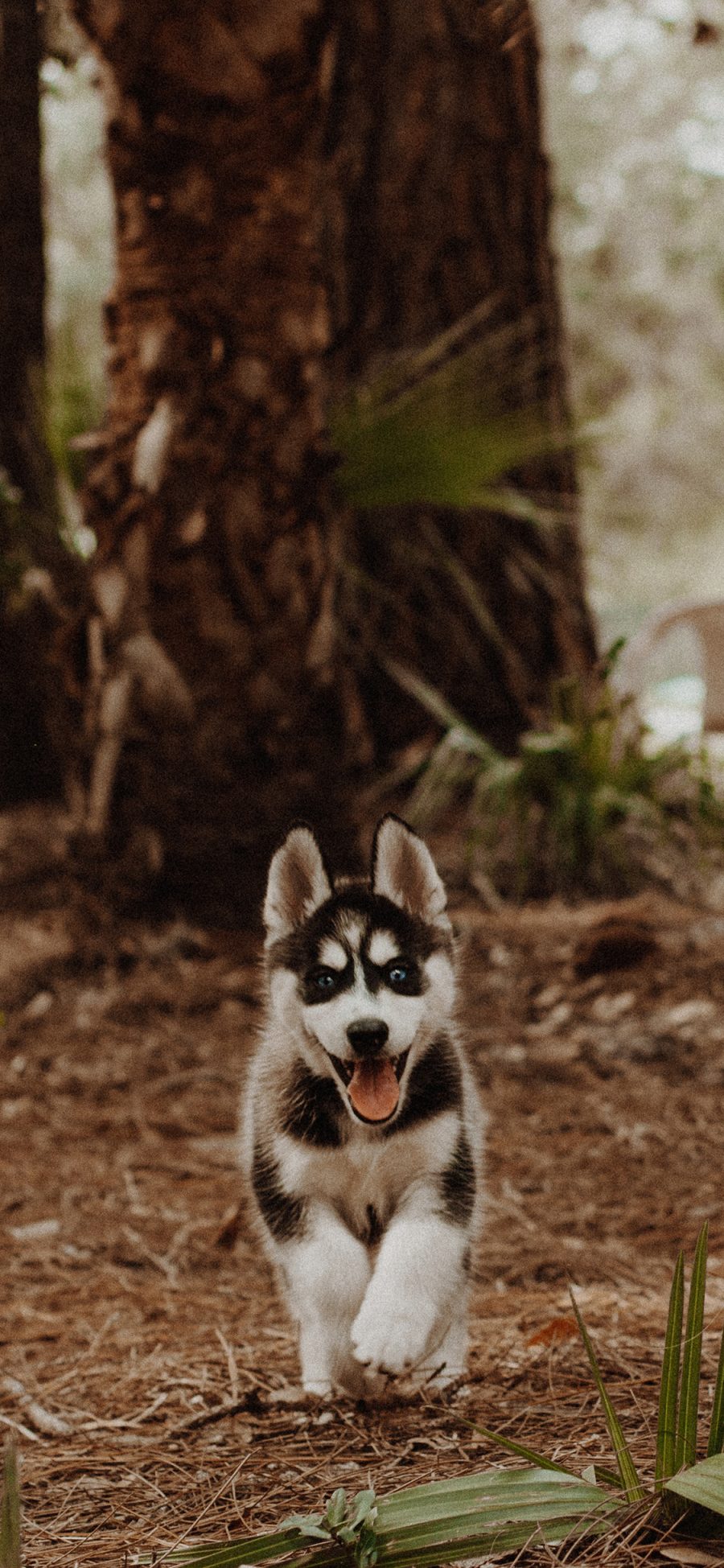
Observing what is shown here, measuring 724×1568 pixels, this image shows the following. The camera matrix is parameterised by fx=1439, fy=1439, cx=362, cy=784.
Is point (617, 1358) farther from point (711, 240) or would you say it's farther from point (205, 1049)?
point (711, 240)

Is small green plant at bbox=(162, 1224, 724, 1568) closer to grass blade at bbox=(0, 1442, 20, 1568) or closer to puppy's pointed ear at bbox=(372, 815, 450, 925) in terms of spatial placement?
grass blade at bbox=(0, 1442, 20, 1568)

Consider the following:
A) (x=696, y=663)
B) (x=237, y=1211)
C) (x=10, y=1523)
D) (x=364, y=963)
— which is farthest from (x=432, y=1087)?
(x=696, y=663)

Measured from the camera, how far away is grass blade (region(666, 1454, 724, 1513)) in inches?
49.5

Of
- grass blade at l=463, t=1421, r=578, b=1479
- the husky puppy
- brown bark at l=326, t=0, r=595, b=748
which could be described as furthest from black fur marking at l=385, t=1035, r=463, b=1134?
brown bark at l=326, t=0, r=595, b=748

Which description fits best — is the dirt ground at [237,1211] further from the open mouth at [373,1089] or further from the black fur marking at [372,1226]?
the open mouth at [373,1089]

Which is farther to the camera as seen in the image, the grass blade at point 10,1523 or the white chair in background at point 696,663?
the white chair in background at point 696,663

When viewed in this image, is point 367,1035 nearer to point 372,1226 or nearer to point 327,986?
point 327,986

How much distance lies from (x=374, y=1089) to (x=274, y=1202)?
39 cm

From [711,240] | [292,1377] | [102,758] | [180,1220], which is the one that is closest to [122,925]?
[102,758]

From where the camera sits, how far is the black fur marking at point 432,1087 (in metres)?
1.75

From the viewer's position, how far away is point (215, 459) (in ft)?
11.5

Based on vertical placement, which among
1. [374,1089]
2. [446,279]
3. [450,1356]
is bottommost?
[450,1356]

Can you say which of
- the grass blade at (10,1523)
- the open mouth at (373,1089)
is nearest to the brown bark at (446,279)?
the open mouth at (373,1089)

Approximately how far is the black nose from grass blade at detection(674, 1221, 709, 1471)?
0.38 m
